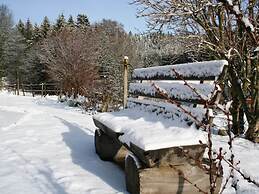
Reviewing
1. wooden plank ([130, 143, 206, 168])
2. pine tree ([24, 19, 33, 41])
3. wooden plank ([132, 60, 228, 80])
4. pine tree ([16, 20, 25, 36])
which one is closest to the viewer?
wooden plank ([130, 143, 206, 168])

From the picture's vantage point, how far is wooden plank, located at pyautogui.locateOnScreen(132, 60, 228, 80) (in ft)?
11.7

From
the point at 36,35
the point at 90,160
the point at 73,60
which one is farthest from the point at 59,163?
the point at 36,35

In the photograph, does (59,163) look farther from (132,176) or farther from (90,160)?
(132,176)

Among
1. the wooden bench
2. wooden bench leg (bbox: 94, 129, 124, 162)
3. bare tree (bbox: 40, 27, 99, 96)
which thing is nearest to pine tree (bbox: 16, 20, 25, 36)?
bare tree (bbox: 40, 27, 99, 96)

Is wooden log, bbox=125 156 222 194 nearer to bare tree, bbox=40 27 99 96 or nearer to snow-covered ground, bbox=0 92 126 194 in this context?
Answer: snow-covered ground, bbox=0 92 126 194

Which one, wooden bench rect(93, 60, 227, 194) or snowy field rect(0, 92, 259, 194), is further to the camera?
snowy field rect(0, 92, 259, 194)

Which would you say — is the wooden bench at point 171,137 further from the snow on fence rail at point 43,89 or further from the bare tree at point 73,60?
the snow on fence rail at point 43,89

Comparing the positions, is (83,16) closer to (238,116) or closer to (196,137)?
(238,116)

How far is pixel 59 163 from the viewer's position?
4.91m

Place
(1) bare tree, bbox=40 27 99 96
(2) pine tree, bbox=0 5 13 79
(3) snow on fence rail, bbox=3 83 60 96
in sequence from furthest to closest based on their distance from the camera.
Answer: (2) pine tree, bbox=0 5 13 79
(3) snow on fence rail, bbox=3 83 60 96
(1) bare tree, bbox=40 27 99 96

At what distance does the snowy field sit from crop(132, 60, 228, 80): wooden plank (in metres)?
1.22

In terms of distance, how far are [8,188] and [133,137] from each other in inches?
58.9

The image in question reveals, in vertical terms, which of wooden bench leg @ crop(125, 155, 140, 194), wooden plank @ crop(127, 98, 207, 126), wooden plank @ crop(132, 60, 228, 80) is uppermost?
wooden plank @ crop(132, 60, 228, 80)

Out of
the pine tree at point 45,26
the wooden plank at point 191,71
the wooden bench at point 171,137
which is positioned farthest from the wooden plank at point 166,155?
the pine tree at point 45,26
